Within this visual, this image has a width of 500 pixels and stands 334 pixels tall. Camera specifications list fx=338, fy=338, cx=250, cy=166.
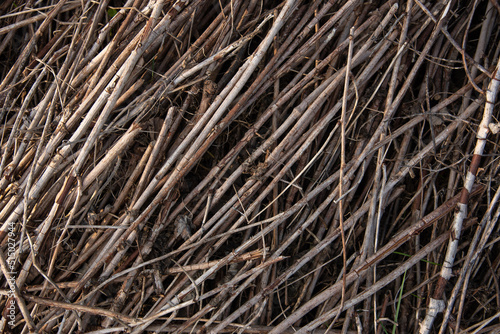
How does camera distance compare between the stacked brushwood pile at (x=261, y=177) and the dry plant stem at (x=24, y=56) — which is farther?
the dry plant stem at (x=24, y=56)

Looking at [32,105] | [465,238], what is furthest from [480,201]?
[32,105]

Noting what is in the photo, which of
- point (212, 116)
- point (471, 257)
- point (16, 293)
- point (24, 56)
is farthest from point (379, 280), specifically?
point (24, 56)

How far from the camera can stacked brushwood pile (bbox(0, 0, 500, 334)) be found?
1241mm

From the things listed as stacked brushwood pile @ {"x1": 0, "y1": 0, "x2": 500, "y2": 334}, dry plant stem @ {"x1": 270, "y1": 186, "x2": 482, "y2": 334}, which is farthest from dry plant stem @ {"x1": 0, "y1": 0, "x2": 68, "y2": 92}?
dry plant stem @ {"x1": 270, "y1": 186, "x2": 482, "y2": 334}

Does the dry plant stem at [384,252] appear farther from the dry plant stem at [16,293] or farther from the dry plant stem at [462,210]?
the dry plant stem at [16,293]

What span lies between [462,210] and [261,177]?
735mm

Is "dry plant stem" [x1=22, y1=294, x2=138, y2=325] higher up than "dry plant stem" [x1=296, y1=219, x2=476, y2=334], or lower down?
lower down

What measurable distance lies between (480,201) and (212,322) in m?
1.11

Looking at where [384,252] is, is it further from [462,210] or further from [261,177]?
[261,177]

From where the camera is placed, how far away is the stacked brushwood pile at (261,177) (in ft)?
4.07

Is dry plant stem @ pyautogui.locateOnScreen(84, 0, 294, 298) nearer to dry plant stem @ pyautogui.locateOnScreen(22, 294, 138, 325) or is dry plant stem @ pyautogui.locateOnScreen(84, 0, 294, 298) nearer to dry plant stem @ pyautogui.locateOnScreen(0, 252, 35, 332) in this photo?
dry plant stem @ pyautogui.locateOnScreen(22, 294, 138, 325)

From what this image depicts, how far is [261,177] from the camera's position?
1.26 m

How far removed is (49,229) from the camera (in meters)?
1.27

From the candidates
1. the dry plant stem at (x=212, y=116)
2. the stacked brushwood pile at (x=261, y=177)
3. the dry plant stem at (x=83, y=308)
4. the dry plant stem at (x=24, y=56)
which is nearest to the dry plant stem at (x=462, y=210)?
the stacked brushwood pile at (x=261, y=177)
